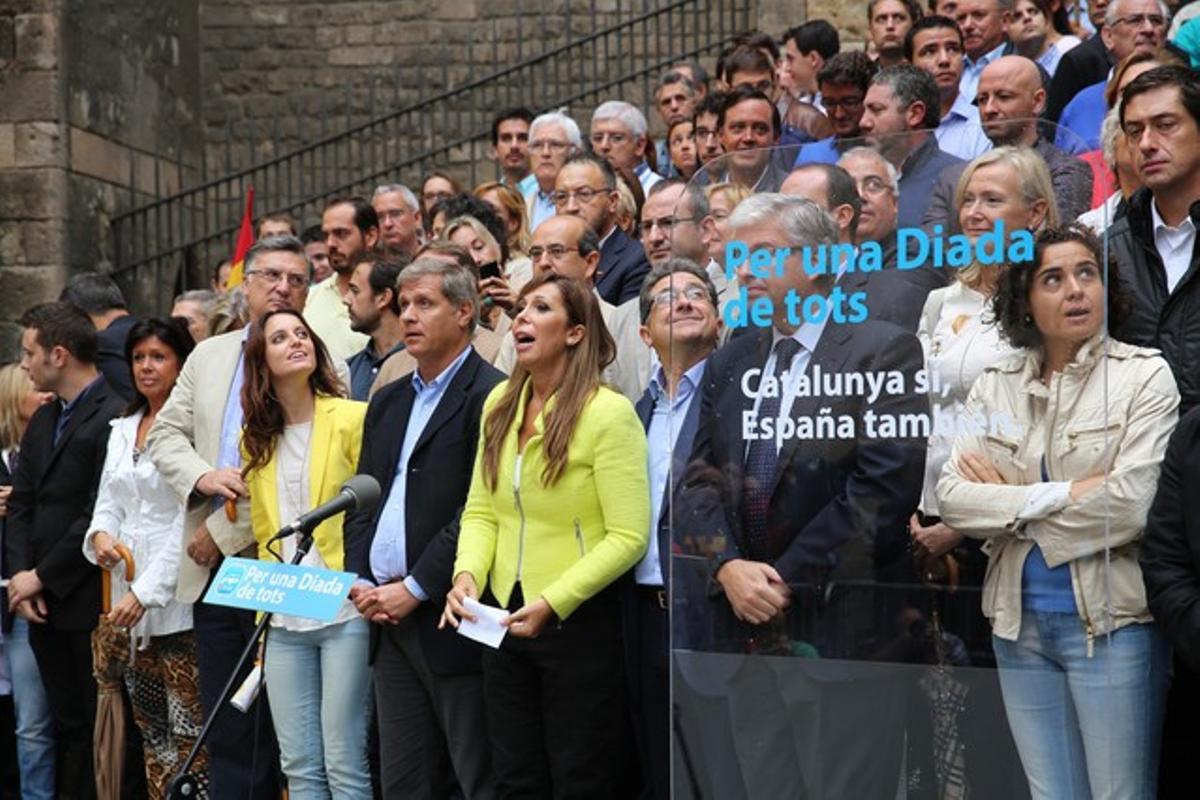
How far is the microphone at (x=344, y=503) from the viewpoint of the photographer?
548cm

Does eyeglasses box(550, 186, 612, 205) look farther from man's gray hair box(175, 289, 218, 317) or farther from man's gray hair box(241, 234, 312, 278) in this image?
man's gray hair box(175, 289, 218, 317)

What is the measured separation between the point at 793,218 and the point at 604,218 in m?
3.65

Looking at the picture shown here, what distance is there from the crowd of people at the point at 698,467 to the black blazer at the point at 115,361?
22 millimetres

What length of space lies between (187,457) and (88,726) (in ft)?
5.76

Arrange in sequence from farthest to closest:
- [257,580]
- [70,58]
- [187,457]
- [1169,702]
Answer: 1. [70,58]
2. [187,457]
3. [257,580]
4. [1169,702]

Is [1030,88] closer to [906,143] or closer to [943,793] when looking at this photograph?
[906,143]

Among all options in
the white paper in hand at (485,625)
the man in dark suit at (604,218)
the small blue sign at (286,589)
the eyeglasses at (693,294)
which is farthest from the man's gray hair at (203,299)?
the eyeglasses at (693,294)

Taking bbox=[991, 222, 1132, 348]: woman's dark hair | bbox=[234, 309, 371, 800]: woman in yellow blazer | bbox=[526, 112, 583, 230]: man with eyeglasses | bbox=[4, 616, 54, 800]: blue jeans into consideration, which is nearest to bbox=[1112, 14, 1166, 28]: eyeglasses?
bbox=[526, 112, 583, 230]: man with eyeglasses

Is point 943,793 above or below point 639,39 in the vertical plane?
below

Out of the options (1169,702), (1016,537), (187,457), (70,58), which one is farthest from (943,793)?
(70,58)

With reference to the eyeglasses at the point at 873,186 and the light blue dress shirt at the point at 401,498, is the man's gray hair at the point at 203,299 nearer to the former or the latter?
the light blue dress shirt at the point at 401,498

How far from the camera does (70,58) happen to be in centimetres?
1384

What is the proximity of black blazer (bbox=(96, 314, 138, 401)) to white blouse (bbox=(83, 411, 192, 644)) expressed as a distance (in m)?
0.66

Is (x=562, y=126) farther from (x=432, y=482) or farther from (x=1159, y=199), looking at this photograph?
(x=1159, y=199)
